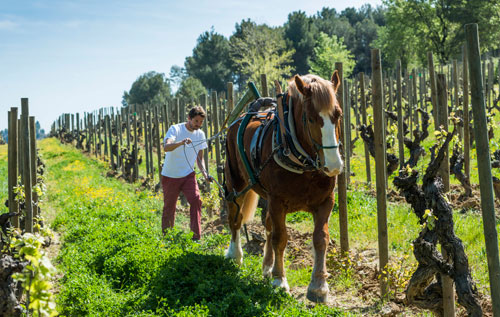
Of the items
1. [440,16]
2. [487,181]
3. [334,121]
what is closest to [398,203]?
[334,121]

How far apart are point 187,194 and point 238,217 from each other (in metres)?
1.72

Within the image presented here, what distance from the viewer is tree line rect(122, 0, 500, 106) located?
1754 inches

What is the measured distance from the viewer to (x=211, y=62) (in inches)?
3167

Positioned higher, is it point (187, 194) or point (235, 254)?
point (187, 194)

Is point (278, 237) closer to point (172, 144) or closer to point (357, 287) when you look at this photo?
point (357, 287)

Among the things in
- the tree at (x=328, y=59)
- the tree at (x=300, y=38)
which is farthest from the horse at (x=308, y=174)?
the tree at (x=300, y=38)

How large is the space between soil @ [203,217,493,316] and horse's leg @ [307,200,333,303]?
0.25 metres

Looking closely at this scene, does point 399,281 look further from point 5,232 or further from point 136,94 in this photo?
point 136,94

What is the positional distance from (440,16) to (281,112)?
44475 mm

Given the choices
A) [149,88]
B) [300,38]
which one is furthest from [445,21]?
[149,88]

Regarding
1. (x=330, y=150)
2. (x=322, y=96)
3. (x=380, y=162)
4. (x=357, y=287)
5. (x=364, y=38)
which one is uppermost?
(x=364, y=38)

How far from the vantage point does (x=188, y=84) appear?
67.6 m

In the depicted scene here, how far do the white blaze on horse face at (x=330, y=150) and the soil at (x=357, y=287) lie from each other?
1.29 metres

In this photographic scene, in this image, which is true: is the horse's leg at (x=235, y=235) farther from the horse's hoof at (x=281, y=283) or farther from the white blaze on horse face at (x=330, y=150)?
the white blaze on horse face at (x=330, y=150)
